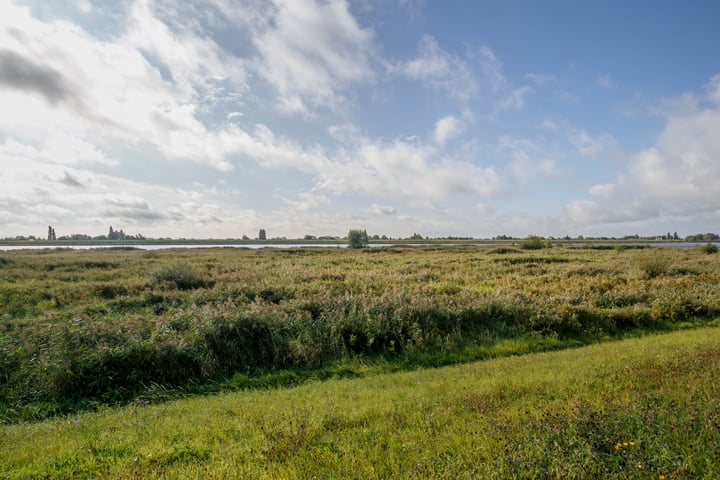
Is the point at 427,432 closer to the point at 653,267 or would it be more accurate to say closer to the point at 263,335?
the point at 263,335

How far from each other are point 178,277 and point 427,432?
23.5 metres

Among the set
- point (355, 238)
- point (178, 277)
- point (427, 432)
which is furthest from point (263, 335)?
point (355, 238)

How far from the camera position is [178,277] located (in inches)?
927

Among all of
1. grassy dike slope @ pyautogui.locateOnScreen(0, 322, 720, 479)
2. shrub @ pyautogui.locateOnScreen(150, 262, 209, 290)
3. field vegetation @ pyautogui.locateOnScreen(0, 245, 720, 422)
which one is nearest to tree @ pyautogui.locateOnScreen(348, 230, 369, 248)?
shrub @ pyautogui.locateOnScreen(150, 262, 209, 290)

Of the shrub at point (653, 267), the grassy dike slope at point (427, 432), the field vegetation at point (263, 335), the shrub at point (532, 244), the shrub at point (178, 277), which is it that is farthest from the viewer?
the shrub at point (532, 244)

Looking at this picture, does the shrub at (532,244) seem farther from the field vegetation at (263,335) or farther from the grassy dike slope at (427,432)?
the grassy dike slope at (427,432)

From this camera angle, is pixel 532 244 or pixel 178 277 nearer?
pixel 178 277

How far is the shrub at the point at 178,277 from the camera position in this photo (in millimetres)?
23047

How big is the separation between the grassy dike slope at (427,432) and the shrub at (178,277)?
1698 cm

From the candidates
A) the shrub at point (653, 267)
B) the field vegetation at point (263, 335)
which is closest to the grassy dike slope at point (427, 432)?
the field vegetation at point (263, 335)

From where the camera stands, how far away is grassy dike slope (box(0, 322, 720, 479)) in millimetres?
4078

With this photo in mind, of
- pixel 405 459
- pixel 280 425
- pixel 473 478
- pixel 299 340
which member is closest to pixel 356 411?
pixel 280 425

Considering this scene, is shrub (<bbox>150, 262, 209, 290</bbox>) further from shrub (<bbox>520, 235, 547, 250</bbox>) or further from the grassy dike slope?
shrub (<bbox>520, 235, 547, 250</bbox>)

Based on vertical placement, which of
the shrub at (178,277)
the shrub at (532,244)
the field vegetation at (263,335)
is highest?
the shrub at (532,244)
